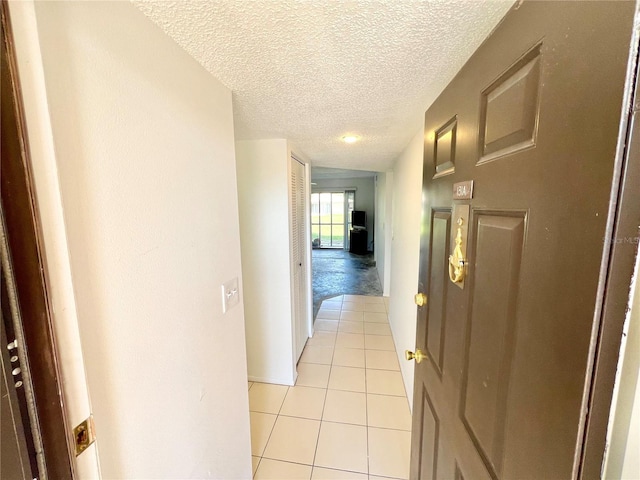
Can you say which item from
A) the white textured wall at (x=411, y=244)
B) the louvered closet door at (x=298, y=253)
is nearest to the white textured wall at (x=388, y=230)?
the white textured wall at (x=411, y=244)

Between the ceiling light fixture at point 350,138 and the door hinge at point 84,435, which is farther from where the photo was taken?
the ceiling light fixture at point 350,138

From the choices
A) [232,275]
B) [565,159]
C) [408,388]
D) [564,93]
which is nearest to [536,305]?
[565,159]

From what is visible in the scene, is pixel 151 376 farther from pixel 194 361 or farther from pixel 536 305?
pixel 536 305

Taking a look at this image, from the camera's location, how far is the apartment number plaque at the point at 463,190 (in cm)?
72

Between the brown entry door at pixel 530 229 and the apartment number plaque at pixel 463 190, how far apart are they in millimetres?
20

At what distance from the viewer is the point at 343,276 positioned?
570 cm

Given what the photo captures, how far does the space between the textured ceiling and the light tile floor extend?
2.08 m

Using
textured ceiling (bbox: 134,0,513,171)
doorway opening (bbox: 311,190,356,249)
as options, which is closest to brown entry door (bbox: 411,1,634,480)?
textured ceiling (bbox: 134,0,513,171)

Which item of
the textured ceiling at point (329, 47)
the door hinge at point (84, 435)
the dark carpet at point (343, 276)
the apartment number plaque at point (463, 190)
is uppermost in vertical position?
the textured ceiling at point (329, 47)

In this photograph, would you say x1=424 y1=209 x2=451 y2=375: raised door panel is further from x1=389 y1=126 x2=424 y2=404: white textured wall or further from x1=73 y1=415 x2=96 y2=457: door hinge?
x1=73 y1=415 x2=96 y2=457: door hinge

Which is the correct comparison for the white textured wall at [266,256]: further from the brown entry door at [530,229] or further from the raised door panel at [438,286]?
the brown entry door at [530,229]

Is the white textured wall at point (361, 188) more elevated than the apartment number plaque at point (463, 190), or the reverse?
the white textured wall at point (361, 188)

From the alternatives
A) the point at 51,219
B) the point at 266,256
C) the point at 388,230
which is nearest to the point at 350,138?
the point at 266,256

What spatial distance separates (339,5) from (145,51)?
0.54 metres
